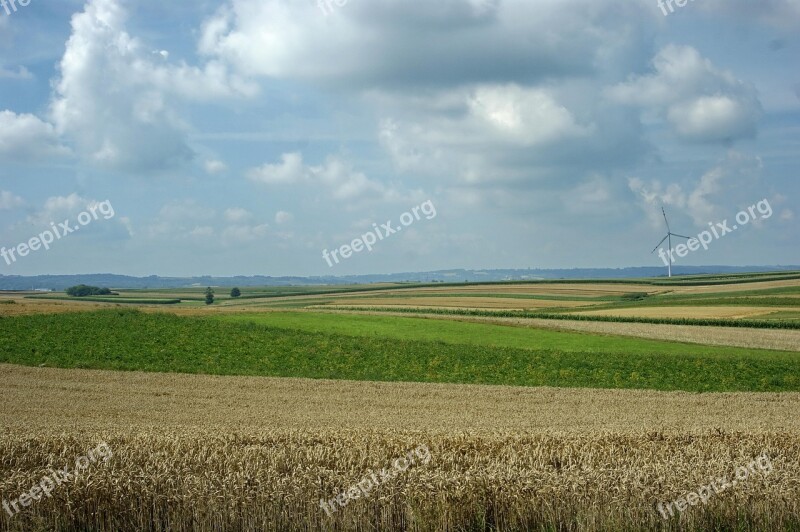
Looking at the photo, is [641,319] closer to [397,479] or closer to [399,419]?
Result: [399,419]

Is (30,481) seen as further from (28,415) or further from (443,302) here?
(443,302)

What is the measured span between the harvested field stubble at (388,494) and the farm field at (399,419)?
0.04 metres

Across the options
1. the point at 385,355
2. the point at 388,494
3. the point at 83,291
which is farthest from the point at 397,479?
the point at 83,291

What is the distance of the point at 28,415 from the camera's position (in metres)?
23.2

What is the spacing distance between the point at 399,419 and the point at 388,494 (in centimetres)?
1268

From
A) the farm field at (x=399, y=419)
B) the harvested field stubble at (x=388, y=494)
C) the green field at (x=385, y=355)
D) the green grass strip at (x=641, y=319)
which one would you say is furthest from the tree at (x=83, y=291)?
the harvested field stubble at (x=388, y=494)

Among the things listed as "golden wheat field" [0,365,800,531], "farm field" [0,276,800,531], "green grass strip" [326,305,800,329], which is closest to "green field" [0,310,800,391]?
"farm field" [0,276,800,531]

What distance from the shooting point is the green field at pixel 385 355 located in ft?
118

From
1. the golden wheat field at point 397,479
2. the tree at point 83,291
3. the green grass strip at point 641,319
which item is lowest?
the green grass strip at point 641,319

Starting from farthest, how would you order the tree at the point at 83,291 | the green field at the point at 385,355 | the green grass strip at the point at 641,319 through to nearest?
the tree at the point at 83,291 < the green grass strip at the point at 641,319 < the green field at the point at 385,355

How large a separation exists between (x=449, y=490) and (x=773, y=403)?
76.2 feet

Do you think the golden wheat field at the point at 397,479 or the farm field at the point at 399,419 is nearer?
the golden wheat field at the point at 397,479

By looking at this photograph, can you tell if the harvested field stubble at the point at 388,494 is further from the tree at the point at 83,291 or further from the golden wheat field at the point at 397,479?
the tree at the point at 83,291

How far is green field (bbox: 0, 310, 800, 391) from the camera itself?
118 feet
